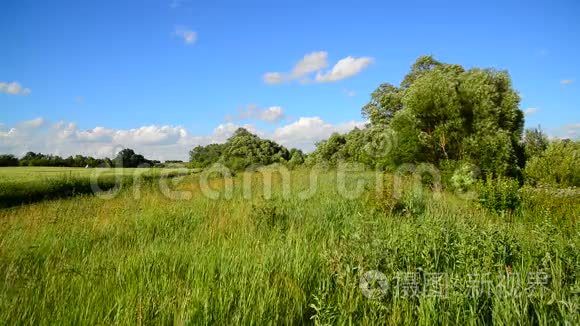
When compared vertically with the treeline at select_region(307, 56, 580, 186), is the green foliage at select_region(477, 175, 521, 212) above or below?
below

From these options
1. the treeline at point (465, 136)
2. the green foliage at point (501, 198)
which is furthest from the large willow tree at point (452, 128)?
the green foliage at point (501, 198)

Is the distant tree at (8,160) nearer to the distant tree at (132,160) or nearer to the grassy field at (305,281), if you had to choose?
the distant tree at (132,160)

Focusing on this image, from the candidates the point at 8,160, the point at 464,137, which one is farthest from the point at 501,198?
the point at 8,160

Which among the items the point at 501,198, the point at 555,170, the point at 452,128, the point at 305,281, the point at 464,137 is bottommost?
the point at 305,281

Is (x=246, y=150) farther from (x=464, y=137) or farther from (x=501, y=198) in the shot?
(x=501, y=198)

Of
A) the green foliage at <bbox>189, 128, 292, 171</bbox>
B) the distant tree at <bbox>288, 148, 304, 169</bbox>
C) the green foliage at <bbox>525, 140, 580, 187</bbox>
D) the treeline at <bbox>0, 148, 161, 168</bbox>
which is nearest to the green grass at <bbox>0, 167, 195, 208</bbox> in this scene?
the treeline at <bbox>0, 148, 161, 168</bbox>

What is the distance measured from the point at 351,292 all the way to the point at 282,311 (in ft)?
2.04

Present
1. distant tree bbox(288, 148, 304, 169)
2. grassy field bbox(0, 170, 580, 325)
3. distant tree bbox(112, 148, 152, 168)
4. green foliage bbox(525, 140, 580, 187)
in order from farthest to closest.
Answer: distant tree bbox(288, 148, 304, 169)
distant tree bbox(112, 148, 152, 168)
green foliage bbox(525, 140, 580, 187)
grassy field bbox(0, 170, 580, 325)

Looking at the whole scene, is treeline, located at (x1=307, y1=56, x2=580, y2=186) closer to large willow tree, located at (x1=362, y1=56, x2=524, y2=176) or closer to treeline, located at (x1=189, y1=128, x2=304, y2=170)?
large willow tree, located at (x1=362, y1=56, x2=524, y2=176)

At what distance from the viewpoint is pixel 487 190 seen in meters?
9.38

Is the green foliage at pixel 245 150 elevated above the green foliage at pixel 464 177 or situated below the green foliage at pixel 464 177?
above

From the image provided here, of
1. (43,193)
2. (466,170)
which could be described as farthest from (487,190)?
(43,193)

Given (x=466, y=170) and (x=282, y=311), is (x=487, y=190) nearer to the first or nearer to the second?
(x=466, y=170)

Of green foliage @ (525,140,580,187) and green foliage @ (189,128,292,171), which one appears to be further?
green foliage @ (189,128,292,171)
